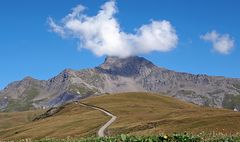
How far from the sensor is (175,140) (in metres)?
26.1

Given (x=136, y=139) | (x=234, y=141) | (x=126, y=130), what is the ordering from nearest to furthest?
1. (x=234, y=141)
2. (x=136, y=139)
3. (x=126, y=130)

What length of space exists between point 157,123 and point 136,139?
94605 mm

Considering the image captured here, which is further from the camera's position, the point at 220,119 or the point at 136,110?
the point at 136,110

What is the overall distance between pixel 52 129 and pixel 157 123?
46.4 meters

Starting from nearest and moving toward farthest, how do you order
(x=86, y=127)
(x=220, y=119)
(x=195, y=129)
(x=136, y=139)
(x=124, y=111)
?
(x=136, y=139), (x=195, y=129), (x=220, y=119), (x=86, y=127), (x=124, y=111)

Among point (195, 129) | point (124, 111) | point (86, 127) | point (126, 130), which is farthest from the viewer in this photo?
point (124, 111)

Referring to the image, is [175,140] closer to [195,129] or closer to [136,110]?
[195,129]

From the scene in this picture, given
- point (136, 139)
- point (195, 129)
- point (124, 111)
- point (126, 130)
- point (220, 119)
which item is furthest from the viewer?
point (124, 111)

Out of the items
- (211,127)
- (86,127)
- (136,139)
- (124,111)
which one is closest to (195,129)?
(211,127)

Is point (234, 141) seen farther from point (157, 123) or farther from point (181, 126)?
point (157, 123)

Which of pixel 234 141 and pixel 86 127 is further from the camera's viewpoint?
pixel 86 127

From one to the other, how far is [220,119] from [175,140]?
86828 mm

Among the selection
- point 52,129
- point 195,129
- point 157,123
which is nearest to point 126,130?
point 157,123

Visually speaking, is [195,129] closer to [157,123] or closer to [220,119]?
[220,119]
